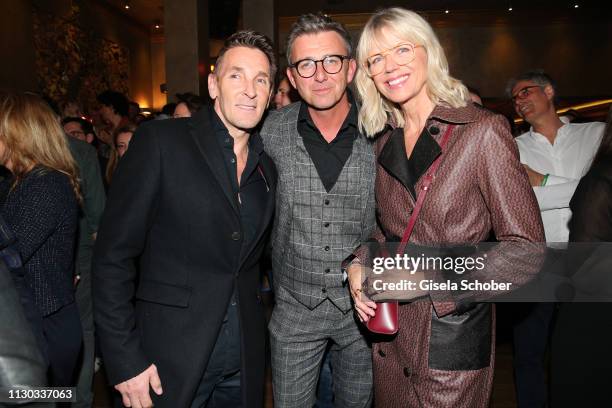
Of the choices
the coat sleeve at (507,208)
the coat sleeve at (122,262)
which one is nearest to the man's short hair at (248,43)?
the coat sleeve at (122,262)

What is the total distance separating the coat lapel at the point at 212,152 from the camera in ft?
5.44

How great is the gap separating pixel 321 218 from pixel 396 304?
1.88ft

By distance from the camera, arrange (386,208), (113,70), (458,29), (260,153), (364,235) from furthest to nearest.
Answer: (458,29)
(113,70)
(364,235)
(260,153)
(386,208)

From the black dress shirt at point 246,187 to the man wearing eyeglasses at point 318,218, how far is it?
8.4 inches

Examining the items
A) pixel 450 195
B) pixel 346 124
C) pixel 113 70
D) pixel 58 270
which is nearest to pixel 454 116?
pixel 450 195

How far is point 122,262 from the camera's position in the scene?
1566mm

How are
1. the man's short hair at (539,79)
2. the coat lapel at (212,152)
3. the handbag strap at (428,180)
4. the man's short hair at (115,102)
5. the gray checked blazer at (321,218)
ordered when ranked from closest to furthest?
the handbag strap at (428,180)
the coat lapel at (212,152)
the gray checked blazer at (321,218)
the man's short hair at (539,79)
the man's short hair at (115,102)

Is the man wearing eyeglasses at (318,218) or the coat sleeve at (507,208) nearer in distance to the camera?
the coat sleeve at (507,208)

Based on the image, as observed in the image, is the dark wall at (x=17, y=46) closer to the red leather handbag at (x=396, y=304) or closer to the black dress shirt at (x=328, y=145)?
the black dress shirt at (x=328, y=145)

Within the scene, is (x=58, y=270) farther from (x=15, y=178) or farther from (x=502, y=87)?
(x=502, y=87)

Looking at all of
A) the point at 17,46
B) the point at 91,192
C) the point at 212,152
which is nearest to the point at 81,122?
the point at 91,192

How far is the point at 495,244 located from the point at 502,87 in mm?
13878

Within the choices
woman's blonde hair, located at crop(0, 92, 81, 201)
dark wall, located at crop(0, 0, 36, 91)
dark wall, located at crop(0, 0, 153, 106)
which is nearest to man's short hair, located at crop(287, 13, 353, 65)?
woman's blonde hair, located at crop(0, 92, 81, 201)

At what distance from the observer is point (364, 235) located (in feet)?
6.70
